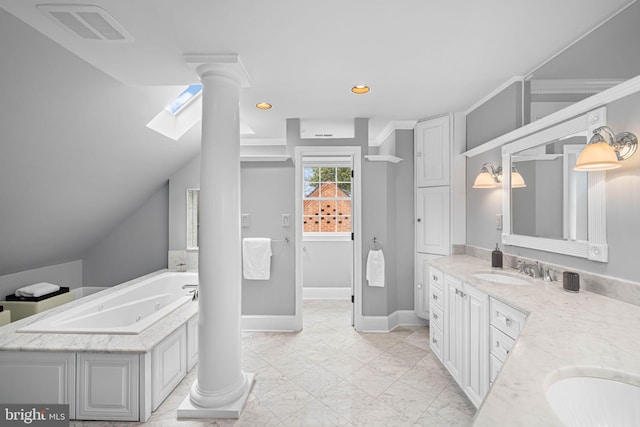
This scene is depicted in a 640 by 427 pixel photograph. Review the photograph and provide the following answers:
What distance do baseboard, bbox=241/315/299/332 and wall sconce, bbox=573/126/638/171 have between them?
9.81 feet

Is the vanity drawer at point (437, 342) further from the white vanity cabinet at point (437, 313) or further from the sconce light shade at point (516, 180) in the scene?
the sconce light shade at point (516, 180)

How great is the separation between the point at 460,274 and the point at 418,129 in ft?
6.38

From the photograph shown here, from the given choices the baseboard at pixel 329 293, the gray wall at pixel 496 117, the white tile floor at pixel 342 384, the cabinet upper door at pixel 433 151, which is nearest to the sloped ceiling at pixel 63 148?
the white tile floor at pixel 342 384

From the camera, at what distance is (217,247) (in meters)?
2.04

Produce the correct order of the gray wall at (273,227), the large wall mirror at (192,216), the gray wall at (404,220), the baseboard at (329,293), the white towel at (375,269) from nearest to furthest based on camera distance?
1. the white towel at (375,269)
2. the gray wall at (273,227)
3. the gray wall at (404,220)
4. the large wall mirror at (192,216)
5. the baseboard at (329,293)

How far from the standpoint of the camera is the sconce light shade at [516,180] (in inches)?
91.3

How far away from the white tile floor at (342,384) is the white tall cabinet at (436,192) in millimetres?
865

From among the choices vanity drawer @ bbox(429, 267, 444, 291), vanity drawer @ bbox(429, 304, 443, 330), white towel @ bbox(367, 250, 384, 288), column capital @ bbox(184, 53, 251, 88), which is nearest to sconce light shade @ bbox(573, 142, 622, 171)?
vanity drawer @ bbox(429, 267, 444, 291)

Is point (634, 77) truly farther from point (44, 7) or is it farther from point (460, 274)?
point (44, 7)

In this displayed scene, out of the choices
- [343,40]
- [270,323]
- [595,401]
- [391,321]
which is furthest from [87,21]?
[391,321]

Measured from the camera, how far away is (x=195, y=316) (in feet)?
8.62

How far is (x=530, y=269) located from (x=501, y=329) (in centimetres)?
74

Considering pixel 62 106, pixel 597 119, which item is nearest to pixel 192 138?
pixel 62 106

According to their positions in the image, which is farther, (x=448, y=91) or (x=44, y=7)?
(x=448, y=91)
